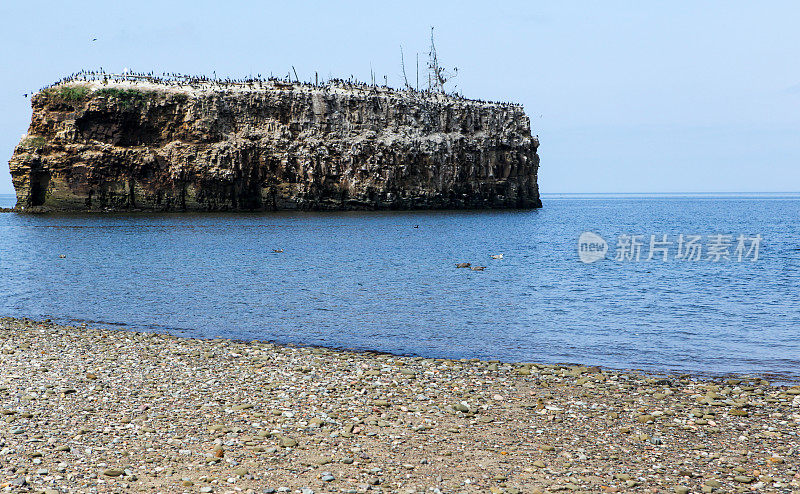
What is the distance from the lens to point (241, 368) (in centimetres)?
1582

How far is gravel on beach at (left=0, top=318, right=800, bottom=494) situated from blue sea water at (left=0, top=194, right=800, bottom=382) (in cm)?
379

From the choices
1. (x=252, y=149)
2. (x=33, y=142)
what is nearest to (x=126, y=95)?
(x=33, y=142)

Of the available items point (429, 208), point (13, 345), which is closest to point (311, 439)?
point (13, 345)

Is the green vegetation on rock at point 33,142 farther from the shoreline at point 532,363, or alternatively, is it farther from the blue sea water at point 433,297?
the shoreline at point 532,363

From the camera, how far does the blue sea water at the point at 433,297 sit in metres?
20.0

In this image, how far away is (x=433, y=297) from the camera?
30.2 metres

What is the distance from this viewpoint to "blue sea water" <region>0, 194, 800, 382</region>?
20016 mm

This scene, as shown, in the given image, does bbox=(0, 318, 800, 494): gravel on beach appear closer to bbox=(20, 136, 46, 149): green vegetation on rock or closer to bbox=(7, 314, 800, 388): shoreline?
bbox=(7, 314, 800, 388): shoreline

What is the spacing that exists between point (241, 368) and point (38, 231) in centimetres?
6447

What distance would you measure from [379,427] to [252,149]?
99.4 meters

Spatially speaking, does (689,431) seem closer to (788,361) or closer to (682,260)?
(788,361)

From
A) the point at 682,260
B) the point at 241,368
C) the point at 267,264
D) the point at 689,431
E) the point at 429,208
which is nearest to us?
the point at 689,431

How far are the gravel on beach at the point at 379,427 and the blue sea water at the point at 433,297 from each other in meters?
3.79

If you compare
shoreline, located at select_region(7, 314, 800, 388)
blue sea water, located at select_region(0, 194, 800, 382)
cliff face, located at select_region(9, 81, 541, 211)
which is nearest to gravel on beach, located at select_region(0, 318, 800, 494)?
shoreline, located at select_region(7, 314, 800, 388)
